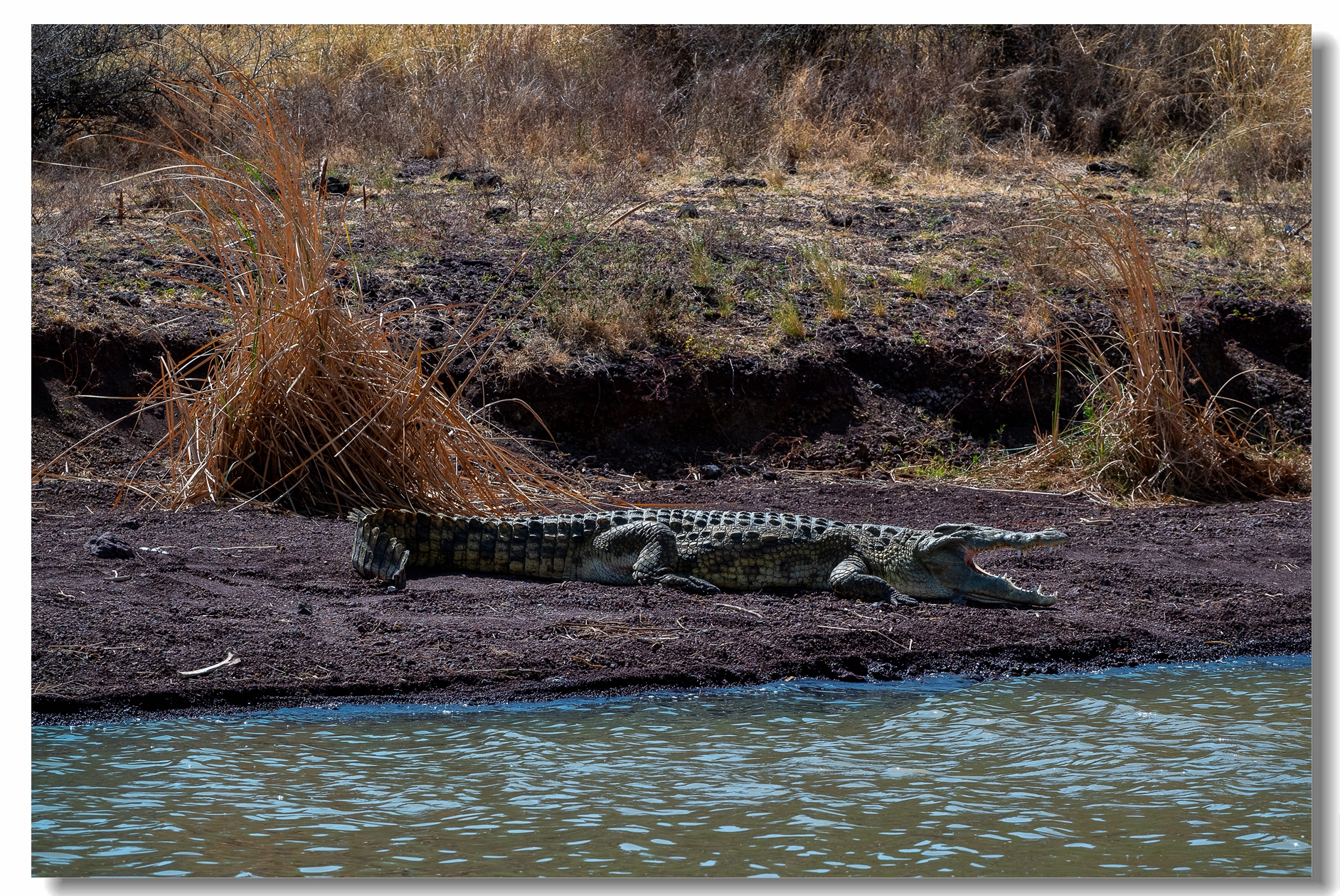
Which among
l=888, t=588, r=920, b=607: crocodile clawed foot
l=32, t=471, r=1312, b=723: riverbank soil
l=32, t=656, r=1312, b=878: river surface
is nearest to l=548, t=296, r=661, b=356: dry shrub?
l=32, t=471, r=1312, b=723: riverbank soil

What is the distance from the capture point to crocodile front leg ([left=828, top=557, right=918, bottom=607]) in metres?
5.37

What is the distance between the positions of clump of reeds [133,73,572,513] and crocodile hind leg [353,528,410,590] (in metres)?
0.74

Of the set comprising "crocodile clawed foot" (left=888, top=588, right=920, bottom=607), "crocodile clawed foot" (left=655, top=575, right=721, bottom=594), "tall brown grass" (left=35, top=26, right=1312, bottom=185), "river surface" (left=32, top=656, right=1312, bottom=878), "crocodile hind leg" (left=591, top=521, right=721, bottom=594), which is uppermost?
"tall brown grass" (left=35, top=26, right=1312, bottom=185)

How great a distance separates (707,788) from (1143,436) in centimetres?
496

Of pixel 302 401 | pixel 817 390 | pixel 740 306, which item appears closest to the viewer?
pixel 302 401

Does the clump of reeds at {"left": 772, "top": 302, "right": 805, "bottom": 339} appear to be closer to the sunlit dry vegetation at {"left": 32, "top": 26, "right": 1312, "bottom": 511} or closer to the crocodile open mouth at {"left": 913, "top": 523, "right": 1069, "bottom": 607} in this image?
the sunlit dry vegetation at {"left": 32, "top": 26, "right": 1312, "bottom": 511}

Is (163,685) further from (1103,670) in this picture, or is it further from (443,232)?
(443,232)

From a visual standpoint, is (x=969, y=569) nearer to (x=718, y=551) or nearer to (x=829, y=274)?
(x=718, y=551)

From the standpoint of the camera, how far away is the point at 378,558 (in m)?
5.11

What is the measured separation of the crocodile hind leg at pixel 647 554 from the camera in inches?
212

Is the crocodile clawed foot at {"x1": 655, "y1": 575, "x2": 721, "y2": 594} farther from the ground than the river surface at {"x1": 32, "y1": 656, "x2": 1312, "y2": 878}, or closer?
farther from the ground

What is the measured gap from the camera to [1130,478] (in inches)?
289

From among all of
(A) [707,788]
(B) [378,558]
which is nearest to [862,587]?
(B) [378,558]

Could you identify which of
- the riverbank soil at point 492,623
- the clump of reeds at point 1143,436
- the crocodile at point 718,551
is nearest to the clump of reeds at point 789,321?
the clump of reeds at point 1143,436
